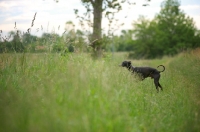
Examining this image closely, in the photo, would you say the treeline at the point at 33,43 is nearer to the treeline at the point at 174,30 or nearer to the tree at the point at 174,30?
the treeline at the point at 174,30

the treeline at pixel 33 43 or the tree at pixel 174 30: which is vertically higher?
the tree at pixel 174 30


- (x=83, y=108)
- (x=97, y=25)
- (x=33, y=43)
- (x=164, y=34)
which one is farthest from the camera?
(x=164, y=34)

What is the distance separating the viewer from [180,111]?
5.20 meters

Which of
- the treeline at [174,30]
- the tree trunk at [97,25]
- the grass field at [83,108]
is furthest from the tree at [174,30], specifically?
the grass field at [83,108]

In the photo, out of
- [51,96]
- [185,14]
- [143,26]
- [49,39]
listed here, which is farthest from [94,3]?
[143,26]

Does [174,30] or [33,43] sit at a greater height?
[174,30]

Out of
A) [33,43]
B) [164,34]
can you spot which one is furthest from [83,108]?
[164,34]

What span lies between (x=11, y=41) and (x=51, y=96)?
3862 mm

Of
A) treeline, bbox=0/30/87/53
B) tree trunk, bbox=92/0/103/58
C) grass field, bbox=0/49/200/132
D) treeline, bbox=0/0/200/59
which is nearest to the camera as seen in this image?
grass field, bbox=0/49/200/132

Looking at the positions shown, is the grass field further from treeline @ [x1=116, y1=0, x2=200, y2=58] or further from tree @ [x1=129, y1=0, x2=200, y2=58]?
tree @ [x1=129, y1=0, x2=200, y2=58]

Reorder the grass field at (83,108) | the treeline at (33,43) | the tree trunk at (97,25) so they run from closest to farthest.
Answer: the grass field at (83,108)
the treeline at (33,43)
the tree trunk at (97,25)

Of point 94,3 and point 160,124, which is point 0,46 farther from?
point 94,3

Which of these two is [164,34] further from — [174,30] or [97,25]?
[97,25]

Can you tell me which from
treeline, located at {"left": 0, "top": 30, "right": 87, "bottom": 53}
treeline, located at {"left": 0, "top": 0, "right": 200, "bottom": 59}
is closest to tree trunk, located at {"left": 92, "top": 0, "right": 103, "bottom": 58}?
treeline, located at {"left": 0, "top": 0, "right": 200, "bottom": 59}
